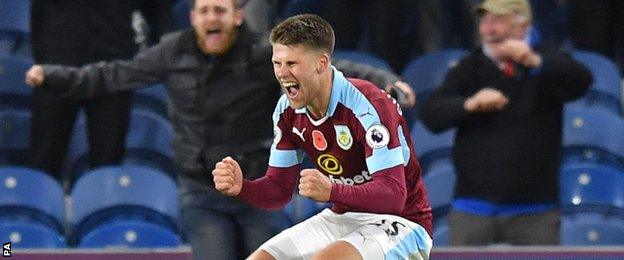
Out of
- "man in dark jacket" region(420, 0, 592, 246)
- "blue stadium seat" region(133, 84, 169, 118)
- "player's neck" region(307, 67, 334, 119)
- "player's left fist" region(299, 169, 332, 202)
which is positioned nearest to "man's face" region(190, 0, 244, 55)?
"man in dark jacket" region(420, 0, 592, 246)

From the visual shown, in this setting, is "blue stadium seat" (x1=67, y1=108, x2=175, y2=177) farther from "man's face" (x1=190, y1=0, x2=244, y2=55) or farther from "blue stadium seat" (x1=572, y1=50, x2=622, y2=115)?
"blue stadium seat" (x1=572, y1=50, x2=622, y2=115)

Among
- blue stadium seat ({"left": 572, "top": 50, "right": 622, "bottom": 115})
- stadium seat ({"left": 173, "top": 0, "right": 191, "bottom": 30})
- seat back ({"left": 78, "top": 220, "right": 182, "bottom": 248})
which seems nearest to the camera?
seat back ({"left": 78, "top": 220, "right": 182, "bottom": 248})

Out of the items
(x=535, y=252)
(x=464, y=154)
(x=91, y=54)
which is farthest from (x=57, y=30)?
(x=535, y=252)

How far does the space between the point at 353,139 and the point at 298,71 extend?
31cm

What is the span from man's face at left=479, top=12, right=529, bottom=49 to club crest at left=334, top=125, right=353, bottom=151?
1.65m

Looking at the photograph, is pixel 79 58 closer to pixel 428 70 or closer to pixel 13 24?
pixel 13 24

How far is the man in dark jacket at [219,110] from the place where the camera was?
7.11 meters

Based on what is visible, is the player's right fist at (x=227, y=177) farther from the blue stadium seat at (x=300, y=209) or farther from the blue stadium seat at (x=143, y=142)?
the blue stadium seat at (x=143, y=142)

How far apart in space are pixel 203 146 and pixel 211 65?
0.34 m

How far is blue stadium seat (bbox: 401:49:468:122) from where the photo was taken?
30.7ft

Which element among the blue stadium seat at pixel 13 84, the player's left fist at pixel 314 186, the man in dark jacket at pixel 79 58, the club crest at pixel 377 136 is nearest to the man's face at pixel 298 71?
the club crest at pixel 377 136

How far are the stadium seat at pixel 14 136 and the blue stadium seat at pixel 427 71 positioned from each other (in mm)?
1999

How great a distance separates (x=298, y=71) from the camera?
5898mm

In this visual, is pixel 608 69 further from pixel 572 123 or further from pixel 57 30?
pixel 57 30
